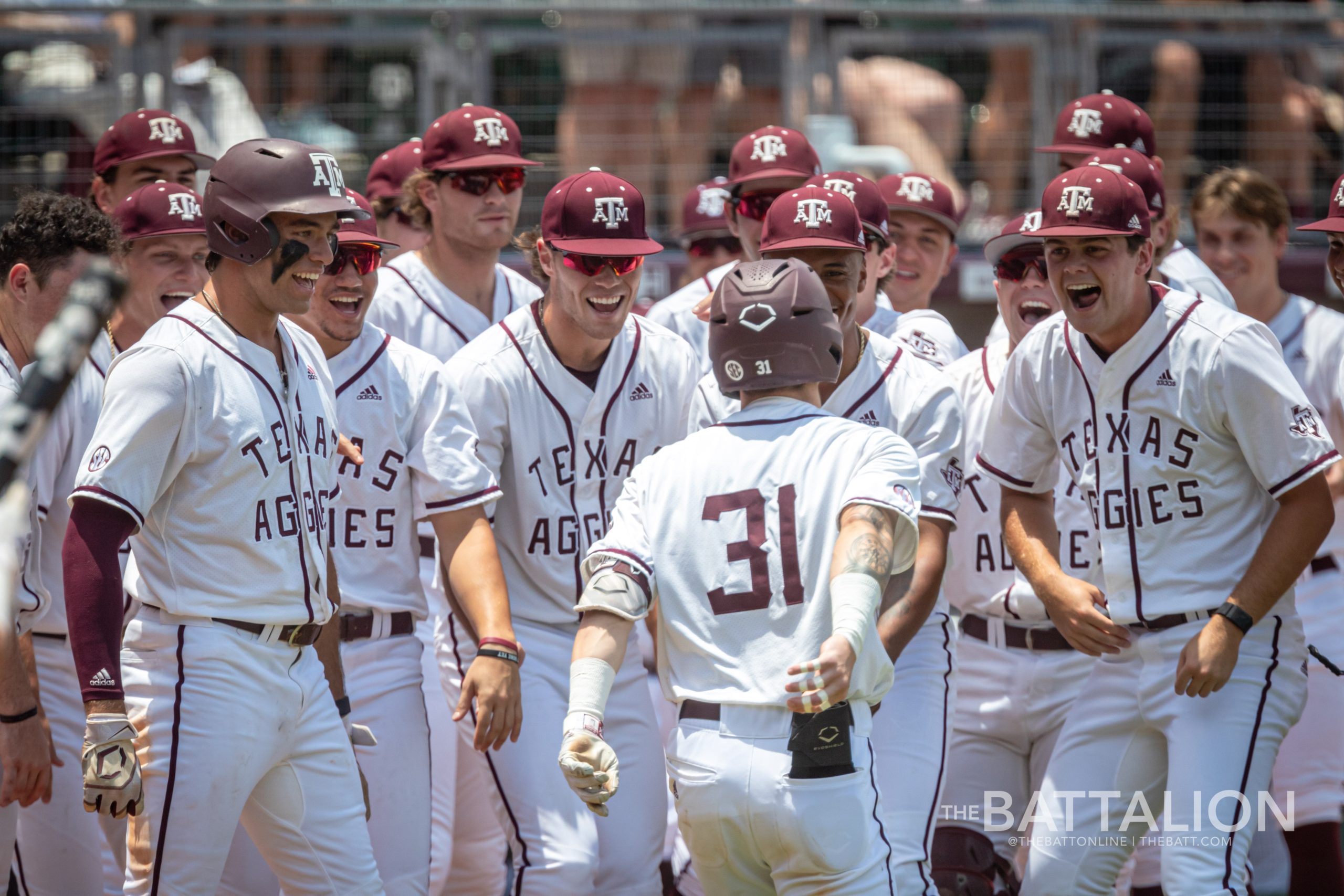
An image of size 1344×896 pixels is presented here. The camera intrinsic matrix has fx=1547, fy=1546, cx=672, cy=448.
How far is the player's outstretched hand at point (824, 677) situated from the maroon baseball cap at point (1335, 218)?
2.51 metres

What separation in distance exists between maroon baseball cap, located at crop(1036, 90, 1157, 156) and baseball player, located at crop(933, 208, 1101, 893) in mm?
982

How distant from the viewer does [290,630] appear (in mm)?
3668

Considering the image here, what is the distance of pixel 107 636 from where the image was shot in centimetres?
340

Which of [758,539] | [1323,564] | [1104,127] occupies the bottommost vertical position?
[1323,564]

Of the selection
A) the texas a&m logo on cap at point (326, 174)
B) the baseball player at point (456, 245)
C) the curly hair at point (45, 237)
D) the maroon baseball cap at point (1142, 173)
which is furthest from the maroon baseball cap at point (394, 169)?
the maroon baseball cap at point (1142, 173)

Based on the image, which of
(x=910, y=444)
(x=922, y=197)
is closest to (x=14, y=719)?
(x=910, y=444)

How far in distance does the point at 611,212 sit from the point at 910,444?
1104mm

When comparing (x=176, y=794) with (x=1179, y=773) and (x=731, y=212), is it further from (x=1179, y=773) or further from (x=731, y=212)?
(x=731, y=212)

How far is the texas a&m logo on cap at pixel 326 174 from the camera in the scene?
12.0 feet

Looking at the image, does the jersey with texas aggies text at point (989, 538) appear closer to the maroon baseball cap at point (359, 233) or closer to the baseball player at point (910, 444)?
the baseball player at point (910, 444)

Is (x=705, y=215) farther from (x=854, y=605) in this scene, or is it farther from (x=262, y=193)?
(x=854, y=605)

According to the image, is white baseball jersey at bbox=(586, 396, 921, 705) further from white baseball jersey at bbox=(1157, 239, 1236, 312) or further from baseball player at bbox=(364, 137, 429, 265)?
baseball player at bbox=(364, 137, 429, 265)

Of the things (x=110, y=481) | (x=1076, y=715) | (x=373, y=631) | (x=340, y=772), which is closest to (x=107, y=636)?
(x=110, y=481)

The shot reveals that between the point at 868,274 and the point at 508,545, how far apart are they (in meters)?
1.47
